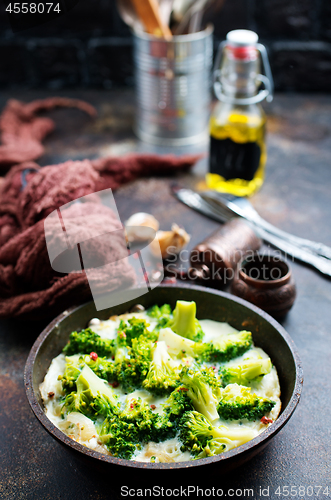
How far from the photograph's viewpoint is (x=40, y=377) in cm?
111

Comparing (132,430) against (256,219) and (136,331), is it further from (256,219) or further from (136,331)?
(256,219)

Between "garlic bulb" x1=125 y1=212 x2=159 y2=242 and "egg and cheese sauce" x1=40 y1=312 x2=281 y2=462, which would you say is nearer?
"egg and cheese sauce" x1=40 y1=312 x2=281 y2=462

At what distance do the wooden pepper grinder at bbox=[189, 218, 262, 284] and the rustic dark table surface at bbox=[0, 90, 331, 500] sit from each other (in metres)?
0.21

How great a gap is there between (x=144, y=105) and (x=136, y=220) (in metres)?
0.77

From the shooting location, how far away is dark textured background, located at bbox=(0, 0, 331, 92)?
→ 2.56 meters

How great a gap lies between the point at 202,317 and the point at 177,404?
1.16ft

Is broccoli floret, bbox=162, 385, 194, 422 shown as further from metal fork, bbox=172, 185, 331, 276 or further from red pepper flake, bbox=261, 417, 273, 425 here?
metal fork, bbox=172, 185, 331, 276

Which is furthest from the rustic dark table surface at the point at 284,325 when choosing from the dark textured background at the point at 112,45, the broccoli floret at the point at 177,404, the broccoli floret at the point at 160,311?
the broccoli floret at the point at 160,311

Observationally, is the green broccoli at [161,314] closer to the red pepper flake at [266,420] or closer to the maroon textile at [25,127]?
the red pepper flake at [266,420]

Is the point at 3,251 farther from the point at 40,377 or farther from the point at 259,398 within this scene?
the point at 259,398

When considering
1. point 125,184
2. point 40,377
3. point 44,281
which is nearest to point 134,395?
point 40,377

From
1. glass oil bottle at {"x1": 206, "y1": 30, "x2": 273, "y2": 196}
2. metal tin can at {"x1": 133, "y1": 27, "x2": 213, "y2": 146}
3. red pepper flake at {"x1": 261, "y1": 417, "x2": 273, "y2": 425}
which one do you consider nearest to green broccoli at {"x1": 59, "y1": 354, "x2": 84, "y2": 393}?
red pepper flake at {"x1": 261, "y1": 417, "x2": 273, "y2": 425}

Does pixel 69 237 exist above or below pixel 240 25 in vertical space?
below

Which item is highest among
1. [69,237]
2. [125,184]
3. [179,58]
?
[179,58]
